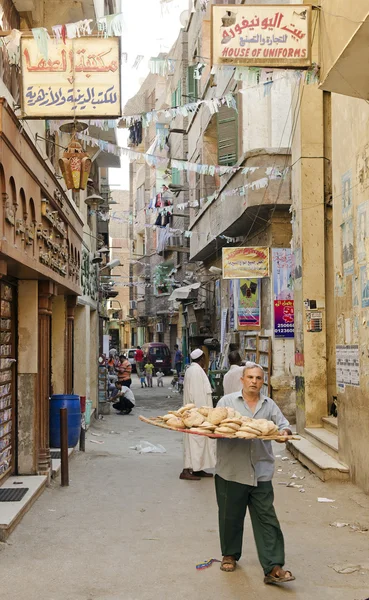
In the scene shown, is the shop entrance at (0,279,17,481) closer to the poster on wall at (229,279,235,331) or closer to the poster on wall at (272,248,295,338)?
the poster on wall at (272,248,295,338)

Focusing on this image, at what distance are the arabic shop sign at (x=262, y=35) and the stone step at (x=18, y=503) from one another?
481 centimetres

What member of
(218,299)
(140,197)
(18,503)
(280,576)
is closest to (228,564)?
(280,576)

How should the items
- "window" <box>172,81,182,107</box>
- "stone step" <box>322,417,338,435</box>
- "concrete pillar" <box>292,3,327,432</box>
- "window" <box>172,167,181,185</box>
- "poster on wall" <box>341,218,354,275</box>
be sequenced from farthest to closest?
1. "window" <box>172,167,181,185</box>
2. "window" <box>172,81,182,107</box>
3. "concrete pillar" <box>292,3,327,432</box>
4. "stone step" <box>322,417,338,435</box>
5. "poster on wall" <box>341,218,354,275</box>

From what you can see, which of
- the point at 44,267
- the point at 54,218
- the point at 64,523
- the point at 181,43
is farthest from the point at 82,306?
the point at 181,43

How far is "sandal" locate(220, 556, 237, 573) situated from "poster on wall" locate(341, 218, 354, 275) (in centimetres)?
416

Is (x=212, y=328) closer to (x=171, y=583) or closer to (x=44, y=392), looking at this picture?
(x=44, y=392)

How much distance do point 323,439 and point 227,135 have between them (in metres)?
10.2

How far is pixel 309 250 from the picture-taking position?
12.3 meters

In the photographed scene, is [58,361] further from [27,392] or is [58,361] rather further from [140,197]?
[140,197]

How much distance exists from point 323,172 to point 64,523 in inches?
316

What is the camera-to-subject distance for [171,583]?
5.21 meters

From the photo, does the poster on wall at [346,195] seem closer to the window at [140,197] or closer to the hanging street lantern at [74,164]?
the hanging street lantern at [74,164]

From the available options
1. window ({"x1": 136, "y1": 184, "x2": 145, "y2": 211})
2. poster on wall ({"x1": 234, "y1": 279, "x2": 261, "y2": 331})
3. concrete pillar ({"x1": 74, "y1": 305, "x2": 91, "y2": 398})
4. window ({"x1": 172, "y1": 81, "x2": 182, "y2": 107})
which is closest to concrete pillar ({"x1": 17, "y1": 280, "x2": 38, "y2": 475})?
concrete pillar ({"x1": 74, "y1": 305, "x2": 91, "y2": 398})

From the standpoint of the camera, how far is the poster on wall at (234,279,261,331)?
1688cm
